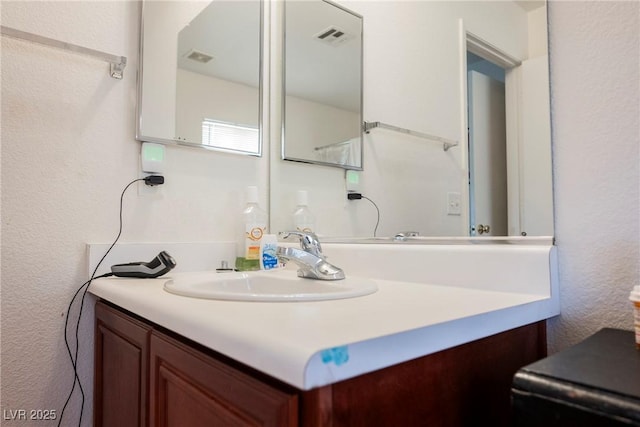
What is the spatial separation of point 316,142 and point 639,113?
39.4 inches

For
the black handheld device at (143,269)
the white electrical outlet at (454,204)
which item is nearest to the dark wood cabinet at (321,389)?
the black handheld device at (143,269)

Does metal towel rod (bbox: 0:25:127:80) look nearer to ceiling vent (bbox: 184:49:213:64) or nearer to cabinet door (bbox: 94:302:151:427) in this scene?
ceiling vent (bbox: 184:49:213:64)

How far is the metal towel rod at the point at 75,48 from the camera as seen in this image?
99 centimetres

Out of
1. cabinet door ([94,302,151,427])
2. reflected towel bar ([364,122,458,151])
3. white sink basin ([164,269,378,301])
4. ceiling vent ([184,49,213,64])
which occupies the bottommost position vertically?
cabinet door ([94,302,151,427])

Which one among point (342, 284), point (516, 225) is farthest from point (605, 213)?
point (342, 284)


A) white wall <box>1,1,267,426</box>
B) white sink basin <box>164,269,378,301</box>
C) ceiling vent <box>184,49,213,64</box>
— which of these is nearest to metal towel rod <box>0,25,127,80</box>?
white wall <box>1,1,267,426</box>

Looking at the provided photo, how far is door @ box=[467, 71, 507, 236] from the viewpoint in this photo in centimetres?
84

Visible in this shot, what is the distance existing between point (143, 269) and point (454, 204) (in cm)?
82

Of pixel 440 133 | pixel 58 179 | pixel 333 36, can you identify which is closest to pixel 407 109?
pixel 440 133

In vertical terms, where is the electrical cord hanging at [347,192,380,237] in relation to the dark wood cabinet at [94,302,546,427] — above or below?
above

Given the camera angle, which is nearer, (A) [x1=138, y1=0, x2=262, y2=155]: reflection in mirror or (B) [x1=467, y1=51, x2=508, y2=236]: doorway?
(B) [x1=467, y1=51, x2=508, y2=236]: doorway

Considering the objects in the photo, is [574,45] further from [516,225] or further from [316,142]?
[316,142]

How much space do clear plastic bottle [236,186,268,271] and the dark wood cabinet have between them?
0.48 meters

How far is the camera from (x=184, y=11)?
1.33 metres
